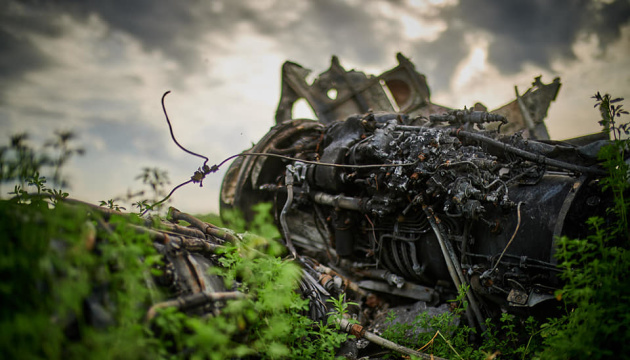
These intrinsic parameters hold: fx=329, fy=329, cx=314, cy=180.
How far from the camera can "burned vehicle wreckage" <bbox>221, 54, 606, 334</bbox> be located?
306 cm

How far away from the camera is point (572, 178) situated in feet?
10.4

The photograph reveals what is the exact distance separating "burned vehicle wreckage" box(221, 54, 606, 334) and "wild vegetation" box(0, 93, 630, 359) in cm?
40

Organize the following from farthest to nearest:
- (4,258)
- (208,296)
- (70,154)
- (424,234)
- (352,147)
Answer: (352,147)
(424,234)
(208,296)
(70,154)
(4,258)

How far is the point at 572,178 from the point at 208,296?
11.2 ft

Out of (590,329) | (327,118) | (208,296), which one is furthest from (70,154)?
(327,118)

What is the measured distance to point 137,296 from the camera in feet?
5.61

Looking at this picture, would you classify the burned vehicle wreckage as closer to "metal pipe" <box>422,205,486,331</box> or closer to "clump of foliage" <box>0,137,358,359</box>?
"metal pipe" <box>422,205,486,331</box>

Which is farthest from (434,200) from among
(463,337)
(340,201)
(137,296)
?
(137,296)

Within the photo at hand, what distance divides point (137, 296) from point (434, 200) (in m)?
3.06

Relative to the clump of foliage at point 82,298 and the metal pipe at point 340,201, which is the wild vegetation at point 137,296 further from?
the metal pipe at point 340,201

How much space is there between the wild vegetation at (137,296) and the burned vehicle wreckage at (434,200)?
15.6 inches

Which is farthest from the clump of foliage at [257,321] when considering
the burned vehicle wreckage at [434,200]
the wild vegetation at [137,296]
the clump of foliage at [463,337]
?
the burned vehicle wreckage at [434,200]

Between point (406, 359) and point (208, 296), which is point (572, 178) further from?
point (208, 296)

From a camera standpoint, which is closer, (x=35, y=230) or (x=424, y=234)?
(x=35, y=230)
